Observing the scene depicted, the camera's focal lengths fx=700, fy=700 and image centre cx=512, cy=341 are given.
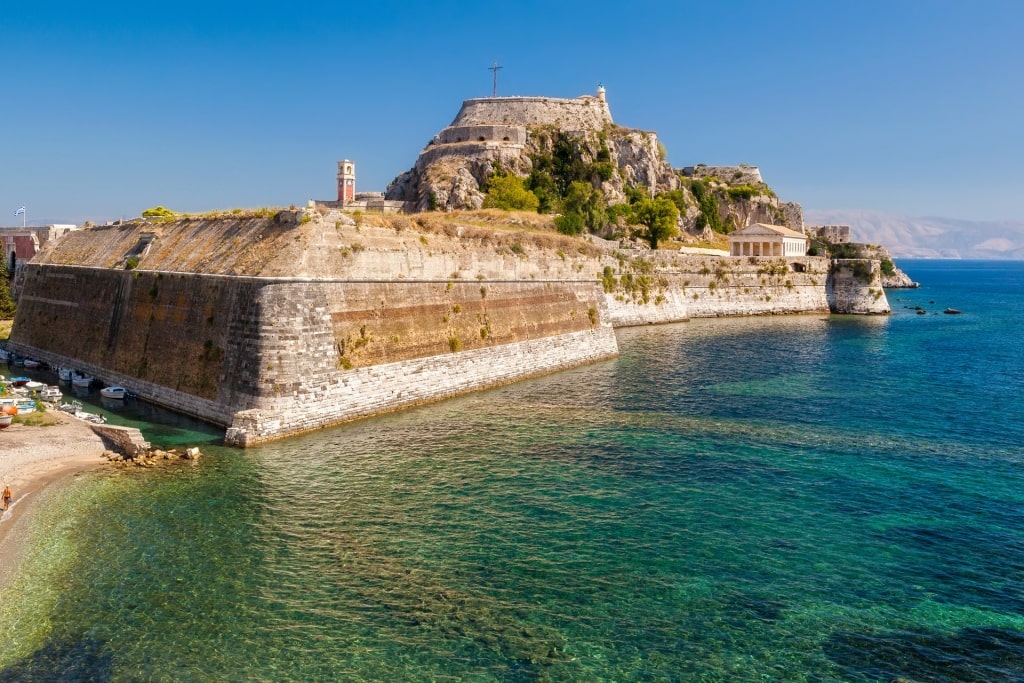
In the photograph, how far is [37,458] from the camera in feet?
78.3

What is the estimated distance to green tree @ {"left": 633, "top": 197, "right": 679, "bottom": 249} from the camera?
275 feet

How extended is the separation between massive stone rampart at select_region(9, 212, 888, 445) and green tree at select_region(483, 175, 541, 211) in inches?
1167

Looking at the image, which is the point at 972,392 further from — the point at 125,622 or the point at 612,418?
the point at 125,622

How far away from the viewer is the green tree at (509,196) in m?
80.9

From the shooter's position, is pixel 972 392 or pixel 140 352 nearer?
pixel 140 352

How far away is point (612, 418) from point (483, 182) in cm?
6026

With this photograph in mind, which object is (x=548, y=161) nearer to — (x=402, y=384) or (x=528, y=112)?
(x=528, y=112)

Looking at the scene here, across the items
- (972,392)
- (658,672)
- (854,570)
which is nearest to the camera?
(658,672)

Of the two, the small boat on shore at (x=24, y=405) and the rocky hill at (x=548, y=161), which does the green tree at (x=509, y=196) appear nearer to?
the rocky hill at (x=548, y=161)

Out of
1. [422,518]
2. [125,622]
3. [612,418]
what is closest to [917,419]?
[612,418]

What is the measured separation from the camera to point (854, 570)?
17.1 m

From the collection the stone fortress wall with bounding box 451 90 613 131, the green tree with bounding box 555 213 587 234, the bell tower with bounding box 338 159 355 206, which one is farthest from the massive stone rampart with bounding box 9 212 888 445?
the stone fortress wall with bounding box 451 90 613 131

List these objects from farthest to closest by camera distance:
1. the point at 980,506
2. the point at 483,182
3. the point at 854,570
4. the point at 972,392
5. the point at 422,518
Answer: the point at 483,182, the point at 972,392, the point at 980,506, the point at 422,518, the point at 854,570

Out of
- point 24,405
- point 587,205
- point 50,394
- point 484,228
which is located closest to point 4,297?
point 50,394
